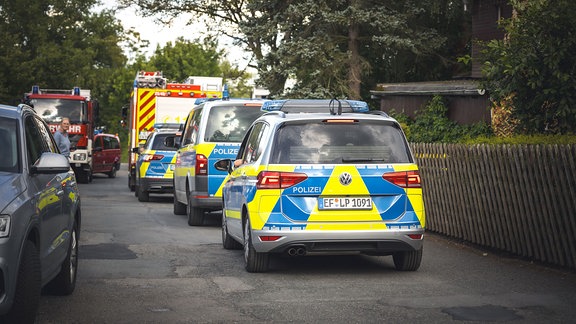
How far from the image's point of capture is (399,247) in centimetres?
1061

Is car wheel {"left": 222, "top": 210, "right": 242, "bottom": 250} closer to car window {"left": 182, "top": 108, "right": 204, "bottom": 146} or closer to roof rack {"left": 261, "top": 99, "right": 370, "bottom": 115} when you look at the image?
roof rack {"left": 261, "top": 99, "right": 370, "bottom": 115}

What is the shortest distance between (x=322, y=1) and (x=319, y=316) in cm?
2929

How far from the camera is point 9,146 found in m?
8.12

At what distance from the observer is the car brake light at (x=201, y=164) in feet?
54.1

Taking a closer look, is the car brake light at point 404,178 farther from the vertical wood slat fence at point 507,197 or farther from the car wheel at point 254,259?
the vertical wood slat fence at point 507,197

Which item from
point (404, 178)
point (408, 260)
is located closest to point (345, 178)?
point (404, 178)

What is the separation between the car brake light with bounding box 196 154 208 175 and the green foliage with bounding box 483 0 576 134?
456 centimetres

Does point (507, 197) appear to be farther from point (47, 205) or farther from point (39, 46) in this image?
point (39, 46)

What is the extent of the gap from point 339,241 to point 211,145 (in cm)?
637

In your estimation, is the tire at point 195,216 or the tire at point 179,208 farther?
the tire at point 179,208

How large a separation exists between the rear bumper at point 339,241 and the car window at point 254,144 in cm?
107

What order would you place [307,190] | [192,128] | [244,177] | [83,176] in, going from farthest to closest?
1. [83,176]
2. [192,128]
3. [244,177]
4. [307,190]

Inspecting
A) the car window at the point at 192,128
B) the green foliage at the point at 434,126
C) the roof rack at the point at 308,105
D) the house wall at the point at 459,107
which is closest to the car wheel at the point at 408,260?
the roof rack at the point at 308,105

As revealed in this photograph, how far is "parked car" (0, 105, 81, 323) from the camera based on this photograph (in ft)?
22.6
